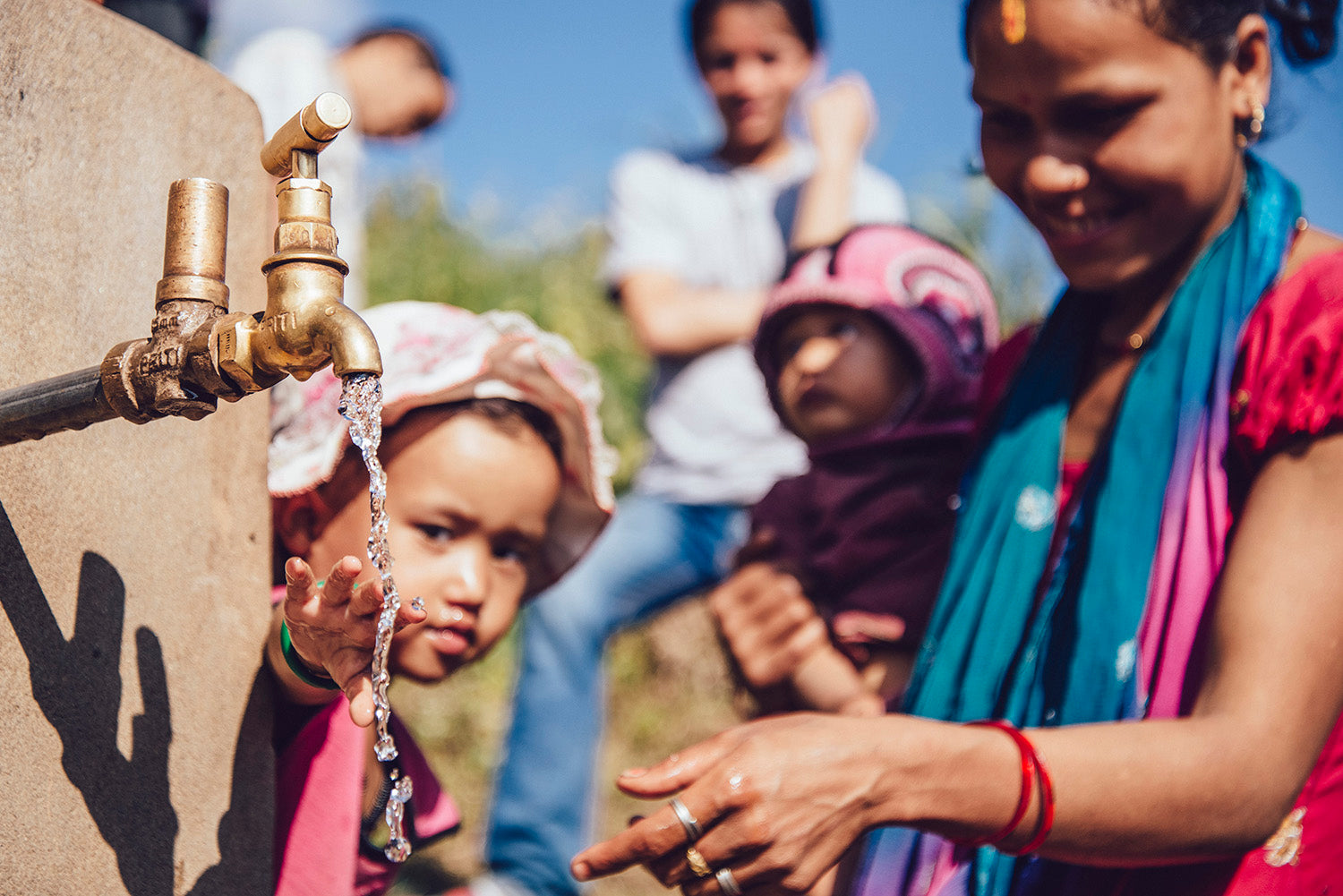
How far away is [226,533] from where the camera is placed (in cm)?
118

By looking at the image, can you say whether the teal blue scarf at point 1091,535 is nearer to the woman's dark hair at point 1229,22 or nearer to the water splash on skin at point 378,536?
the woman's dark hair at point 1229,22

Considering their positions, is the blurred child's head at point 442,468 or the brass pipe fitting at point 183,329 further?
the blurred child's head at point 442,468

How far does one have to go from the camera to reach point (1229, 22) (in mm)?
1427

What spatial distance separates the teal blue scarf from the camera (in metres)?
1.38

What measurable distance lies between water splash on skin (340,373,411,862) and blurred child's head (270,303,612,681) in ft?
1.14

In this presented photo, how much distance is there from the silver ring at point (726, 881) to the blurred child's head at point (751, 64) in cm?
242

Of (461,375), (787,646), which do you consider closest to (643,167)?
(787,646)

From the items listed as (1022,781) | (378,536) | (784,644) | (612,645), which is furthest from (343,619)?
(612,645)

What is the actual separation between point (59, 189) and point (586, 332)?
15.5ft

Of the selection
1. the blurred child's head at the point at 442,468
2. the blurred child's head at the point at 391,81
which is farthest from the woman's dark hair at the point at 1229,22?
the blurred child's head at the point at 391,81

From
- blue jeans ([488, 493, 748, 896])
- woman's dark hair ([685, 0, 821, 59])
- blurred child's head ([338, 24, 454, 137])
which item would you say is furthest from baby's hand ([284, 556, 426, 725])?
woman's dark hair ([685, 0, 821, 59])

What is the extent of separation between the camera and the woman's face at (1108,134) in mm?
1372

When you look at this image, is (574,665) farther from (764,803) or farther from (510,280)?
(510,280)

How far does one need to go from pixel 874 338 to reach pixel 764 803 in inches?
49.8
